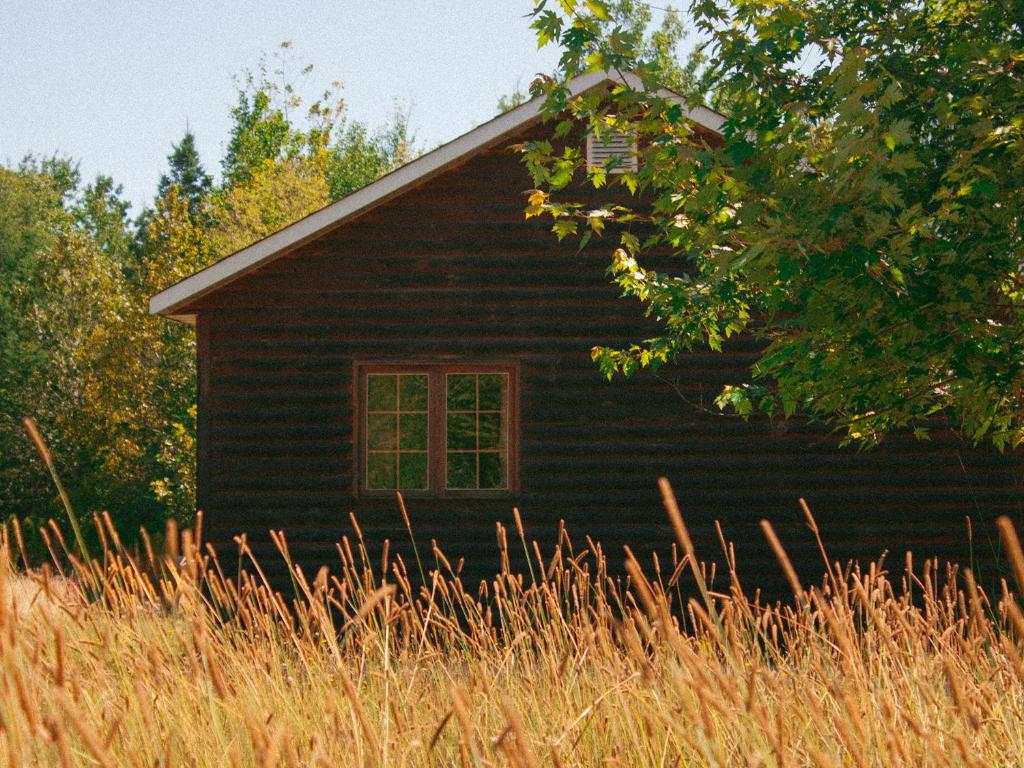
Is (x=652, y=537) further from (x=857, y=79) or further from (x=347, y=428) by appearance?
(x=857, y=79)

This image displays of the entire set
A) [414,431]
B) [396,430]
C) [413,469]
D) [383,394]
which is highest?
[383,394]

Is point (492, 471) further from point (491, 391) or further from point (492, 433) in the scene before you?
point (491, 391)

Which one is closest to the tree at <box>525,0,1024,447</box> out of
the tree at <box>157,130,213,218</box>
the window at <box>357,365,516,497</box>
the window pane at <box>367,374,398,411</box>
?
the window at <box>357,365,516,497</box>

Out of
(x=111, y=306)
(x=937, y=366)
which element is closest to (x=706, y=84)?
(x=937, y=366)

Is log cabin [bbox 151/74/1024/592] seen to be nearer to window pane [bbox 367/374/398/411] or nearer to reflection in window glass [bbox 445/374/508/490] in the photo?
reflection in window glass [bbox 445/374/508/490]

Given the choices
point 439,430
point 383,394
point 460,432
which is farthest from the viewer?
point 460,432

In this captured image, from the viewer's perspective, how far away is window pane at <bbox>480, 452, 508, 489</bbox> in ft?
37.9

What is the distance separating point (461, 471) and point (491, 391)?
0.96m

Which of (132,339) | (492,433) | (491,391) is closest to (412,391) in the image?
(491,391)

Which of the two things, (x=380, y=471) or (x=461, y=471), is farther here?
(x=380, y=471)

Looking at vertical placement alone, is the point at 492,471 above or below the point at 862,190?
below

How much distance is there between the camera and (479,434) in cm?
1145

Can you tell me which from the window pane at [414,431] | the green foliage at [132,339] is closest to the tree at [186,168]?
the green foliage at [132,339]

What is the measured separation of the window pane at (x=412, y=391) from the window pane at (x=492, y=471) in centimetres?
176
